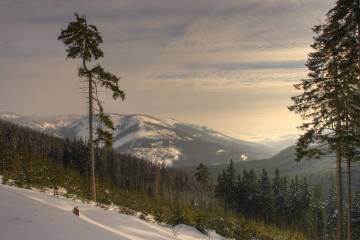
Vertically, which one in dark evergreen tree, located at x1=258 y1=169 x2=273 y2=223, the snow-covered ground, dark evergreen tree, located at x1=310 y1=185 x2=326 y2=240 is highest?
the snow-covered ground

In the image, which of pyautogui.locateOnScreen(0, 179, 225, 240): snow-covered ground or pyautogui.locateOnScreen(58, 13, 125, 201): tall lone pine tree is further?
pyautogui.locateOnScreen(58, 13, 125, 201): tall lone pine tree

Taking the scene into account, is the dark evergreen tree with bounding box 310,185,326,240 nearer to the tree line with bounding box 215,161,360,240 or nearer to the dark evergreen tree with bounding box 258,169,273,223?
the tree line with bounding box 215,161,360,240

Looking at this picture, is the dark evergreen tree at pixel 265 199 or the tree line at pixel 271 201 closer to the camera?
the dark evergreen tree at pixel 265 199

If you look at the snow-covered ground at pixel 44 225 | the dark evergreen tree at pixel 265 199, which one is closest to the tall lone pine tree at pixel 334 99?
the snow-covered ground at pixel 44 225

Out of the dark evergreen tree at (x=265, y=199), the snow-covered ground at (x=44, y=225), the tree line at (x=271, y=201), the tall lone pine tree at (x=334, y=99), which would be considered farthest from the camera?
the tree line at (x=271, y=201)

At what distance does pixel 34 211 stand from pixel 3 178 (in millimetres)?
14684

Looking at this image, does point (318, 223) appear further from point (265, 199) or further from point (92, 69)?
point (92, 69)

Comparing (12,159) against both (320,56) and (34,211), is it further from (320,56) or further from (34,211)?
(320,56)

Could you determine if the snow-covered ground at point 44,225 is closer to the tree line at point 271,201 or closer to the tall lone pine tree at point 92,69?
the tall lone pine tree at point 92,69

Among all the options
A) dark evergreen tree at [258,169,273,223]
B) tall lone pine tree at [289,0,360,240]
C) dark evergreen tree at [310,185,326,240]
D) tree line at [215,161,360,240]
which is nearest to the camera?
tall lone pine tree at [289,0,360,240]

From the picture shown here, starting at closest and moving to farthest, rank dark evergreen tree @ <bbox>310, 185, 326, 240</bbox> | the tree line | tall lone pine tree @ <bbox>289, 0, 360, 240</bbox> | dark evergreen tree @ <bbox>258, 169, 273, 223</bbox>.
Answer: tall lone pine tree @ <bbox>289, 0, 360, 240</bbox>, dark evergreen tree @ <bbox>258, 169, 273, 223</bbox>, the tree line, dark evergreen tree @ <bbox>310, 185, 326, 240</bbox>

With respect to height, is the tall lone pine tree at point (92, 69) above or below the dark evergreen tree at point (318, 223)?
above

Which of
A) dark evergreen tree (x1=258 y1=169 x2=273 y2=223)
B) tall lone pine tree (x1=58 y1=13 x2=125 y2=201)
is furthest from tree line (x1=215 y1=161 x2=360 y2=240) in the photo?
tall lone pine tree (x1=58 y1=13 x2=125 y2=201)

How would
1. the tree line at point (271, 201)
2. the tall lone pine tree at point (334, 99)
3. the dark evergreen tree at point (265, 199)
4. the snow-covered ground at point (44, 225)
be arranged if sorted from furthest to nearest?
the tree line at point (271, 201)
the dark evergreen tree at point (265, 199)
the tall lone pine tree at point (334, 99)
the snow-covered ground at point (44, 225)
